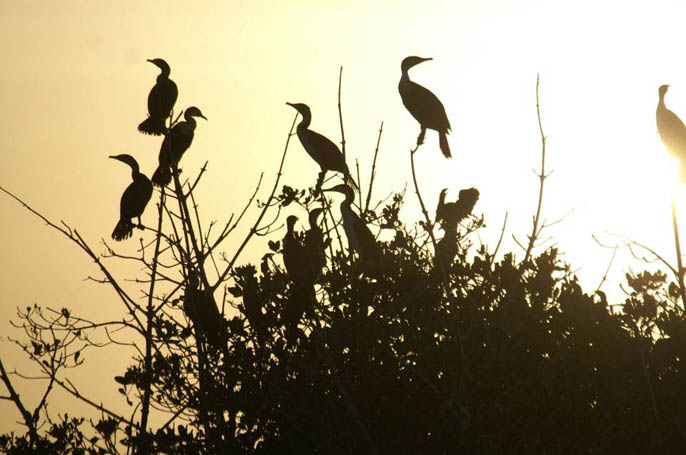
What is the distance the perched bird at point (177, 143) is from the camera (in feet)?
34.4

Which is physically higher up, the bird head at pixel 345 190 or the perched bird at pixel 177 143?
the perched bird at pixel 177 143

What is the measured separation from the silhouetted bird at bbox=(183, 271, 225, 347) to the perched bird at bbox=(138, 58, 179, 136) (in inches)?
136

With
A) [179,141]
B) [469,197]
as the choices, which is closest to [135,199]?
[179,141]

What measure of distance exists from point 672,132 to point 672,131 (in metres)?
0.02

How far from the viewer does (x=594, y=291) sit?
739 cm

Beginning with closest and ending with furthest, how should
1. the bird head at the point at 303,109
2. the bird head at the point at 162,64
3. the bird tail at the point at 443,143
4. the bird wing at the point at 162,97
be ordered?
the bird tail at the point at 443,143
the bird wing at the point at 162,97
the bird head at the point at 303,109
the bird head at the point at 162,64

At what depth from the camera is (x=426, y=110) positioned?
10.4 m

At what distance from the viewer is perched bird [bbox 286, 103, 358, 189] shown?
10.8 metres

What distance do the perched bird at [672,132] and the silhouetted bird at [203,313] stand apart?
4.63m

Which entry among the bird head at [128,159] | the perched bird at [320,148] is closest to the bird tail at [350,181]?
the perched bird at [320,148]

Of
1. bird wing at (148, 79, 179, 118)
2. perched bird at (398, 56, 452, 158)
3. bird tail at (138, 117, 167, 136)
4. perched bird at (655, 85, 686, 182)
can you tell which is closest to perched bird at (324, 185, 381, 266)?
perched bird at (398, 56, 452, 158)

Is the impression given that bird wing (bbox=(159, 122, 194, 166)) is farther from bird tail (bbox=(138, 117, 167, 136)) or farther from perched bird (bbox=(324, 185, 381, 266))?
perched bird (bbox=(324, 185, 381, 266))

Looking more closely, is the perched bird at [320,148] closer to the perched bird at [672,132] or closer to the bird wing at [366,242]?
the bird wing at [366,242]

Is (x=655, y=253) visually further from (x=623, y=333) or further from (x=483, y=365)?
(x=483, y=365)
